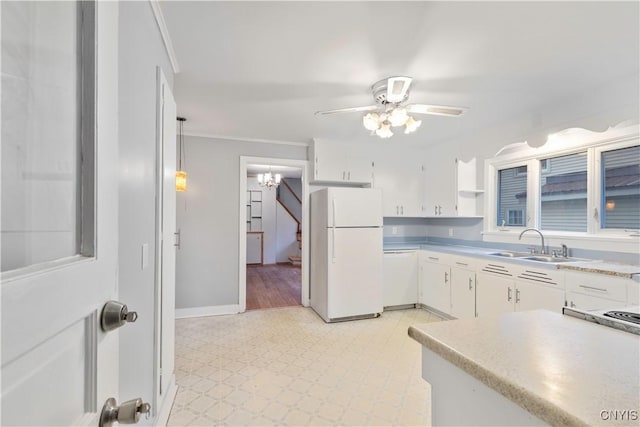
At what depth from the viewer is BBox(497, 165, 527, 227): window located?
346cm

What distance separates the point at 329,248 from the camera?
3.55m

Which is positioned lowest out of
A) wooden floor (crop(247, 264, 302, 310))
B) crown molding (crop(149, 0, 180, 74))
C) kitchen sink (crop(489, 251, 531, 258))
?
wooden floor (crop(247, 264, 302, 310))

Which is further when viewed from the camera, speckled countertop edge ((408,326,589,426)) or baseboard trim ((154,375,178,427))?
baseboard trim ((154,375,178,427))

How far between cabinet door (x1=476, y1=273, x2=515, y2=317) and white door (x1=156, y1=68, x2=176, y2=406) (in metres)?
2.74

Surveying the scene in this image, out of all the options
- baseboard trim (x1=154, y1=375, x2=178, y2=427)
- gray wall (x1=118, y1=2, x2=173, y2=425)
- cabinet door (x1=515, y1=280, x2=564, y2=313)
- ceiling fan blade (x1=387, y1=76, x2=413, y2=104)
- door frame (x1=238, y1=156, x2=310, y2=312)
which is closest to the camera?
gray wall (x1=118, y1=2, x2=173, y2=425)

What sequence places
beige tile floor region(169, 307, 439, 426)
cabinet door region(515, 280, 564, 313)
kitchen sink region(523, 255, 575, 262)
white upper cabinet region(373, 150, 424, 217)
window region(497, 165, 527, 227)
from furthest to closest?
white upper cabinet region(373, 150, 424, 217)
window region(497, 165, 527, 227)
kitchen sink region(523, 255, 575, 262)
cabinet door region(515, 280, 564, 313)
beige tile floor region(169, 307, 439, 426)

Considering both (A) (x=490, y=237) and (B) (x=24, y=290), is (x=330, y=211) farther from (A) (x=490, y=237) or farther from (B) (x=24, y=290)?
(B) (x=24, y=290)

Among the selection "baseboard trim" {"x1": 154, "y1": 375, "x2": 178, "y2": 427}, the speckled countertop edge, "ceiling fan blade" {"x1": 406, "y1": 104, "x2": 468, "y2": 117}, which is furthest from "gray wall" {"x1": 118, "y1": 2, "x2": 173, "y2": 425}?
"ceiling fan blade" {"x1": 406, "y1": 104, "x2": 468, "y2": 117}

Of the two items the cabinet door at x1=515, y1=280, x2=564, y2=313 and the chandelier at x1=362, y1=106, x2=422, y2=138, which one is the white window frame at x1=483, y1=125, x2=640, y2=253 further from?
the chandelier at x1=362, y1=106, x2=422, y2=138

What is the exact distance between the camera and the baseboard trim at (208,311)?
146 inches

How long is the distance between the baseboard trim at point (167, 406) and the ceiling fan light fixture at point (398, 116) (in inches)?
95.0

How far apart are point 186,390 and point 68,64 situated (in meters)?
2.31

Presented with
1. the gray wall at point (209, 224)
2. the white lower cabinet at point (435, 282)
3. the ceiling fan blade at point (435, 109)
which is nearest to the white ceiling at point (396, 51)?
the ceiling fan blade at point (435, 109)

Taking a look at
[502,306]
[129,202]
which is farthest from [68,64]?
[502,306]
